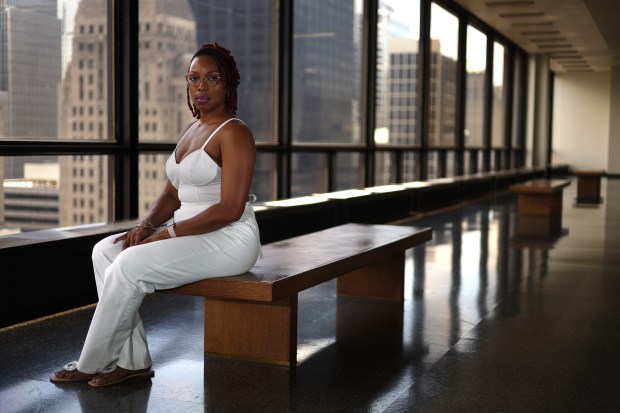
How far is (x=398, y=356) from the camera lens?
12.3 ft

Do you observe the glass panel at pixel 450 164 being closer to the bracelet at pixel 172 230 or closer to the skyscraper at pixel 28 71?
the skyscraper at pixel 28 71

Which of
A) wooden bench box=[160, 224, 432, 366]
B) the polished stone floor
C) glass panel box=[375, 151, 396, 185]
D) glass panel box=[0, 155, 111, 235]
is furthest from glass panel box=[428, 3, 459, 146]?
wooden bench box=[160, 224, 432, 366]

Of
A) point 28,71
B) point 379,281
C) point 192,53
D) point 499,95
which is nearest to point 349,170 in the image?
point 192,53

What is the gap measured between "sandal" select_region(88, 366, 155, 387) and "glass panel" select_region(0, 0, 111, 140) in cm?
226

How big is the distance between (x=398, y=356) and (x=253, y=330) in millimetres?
677

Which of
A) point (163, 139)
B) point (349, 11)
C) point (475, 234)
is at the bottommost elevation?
point (475, 234)

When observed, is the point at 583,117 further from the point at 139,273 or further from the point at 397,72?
the point at 139,273

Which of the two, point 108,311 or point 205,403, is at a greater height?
→ point 108,311

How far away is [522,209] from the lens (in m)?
11.5

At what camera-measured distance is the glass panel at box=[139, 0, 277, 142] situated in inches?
246

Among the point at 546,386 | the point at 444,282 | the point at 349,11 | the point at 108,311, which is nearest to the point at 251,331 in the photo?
the point at 108,311

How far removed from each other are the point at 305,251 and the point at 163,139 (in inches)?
106

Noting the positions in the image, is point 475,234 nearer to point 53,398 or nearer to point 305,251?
point 305,251

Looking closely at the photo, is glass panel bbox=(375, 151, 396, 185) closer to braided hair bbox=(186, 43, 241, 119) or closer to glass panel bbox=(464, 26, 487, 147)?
glass panel bbox=(464, 26, 487, 147)
